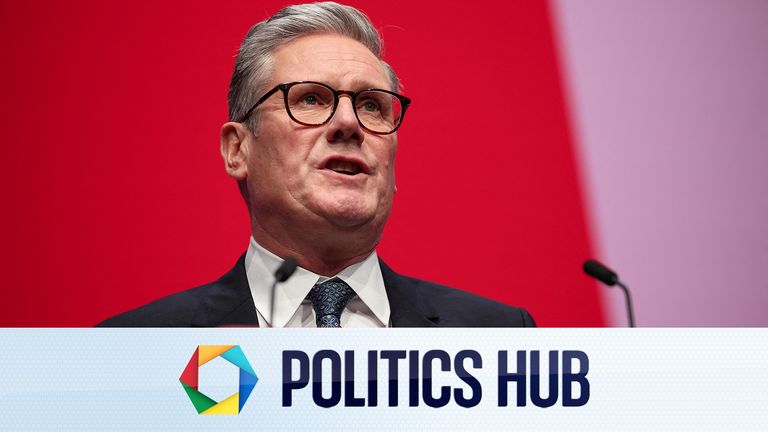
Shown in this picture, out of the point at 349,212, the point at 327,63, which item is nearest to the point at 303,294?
the point at 349,212

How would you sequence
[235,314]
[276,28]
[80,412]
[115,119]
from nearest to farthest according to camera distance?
[80,412]
[235,314]
[276,28]
[115,119]

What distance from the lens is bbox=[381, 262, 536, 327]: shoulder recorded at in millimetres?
2021

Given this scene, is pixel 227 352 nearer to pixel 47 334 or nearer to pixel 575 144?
pixel 47 334

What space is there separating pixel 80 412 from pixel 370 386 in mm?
457

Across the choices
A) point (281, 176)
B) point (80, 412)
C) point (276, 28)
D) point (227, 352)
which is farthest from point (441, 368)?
point (276, 28)

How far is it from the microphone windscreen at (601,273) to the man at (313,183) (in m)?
0.48

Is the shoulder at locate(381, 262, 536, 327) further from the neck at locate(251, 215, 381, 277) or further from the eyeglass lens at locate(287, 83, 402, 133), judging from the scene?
the eyeglass lens at locate(287, 83, 402, 133)

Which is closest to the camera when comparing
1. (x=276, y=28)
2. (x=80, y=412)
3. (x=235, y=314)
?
(x=80, y=412)

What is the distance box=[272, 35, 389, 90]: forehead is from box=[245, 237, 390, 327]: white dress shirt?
41 cm

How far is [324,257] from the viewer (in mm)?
1999

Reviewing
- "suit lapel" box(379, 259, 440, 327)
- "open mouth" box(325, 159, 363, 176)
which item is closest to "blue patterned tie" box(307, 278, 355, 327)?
"suit lapel" box(379, 259, 440, 327)

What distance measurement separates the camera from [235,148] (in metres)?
2.08

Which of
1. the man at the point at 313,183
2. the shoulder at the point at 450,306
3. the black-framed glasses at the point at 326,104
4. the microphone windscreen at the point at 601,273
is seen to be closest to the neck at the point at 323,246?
the man at the point at 313,183

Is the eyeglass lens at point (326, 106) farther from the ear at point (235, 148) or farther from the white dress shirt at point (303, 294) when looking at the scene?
the white dress shirt at point (303, 294)
